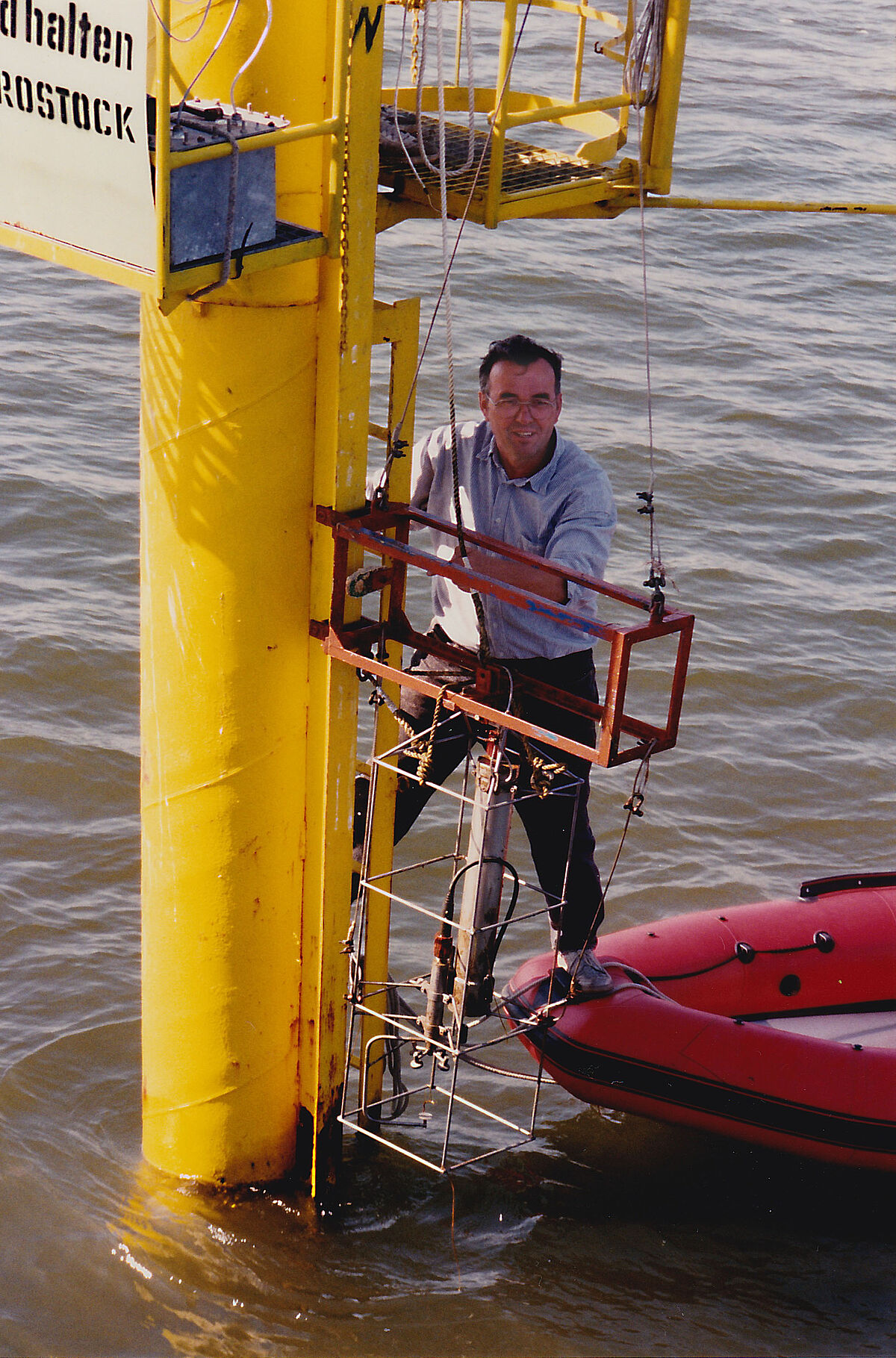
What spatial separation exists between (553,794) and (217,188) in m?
1.86

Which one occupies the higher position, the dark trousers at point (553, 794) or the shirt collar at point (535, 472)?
the shirt collar at point (535, 472)

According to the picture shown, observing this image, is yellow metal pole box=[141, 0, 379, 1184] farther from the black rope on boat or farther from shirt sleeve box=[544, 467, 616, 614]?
the black rope on boat

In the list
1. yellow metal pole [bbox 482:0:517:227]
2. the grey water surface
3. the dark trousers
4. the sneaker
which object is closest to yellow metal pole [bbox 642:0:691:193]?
yellow metal pole [bbox 482:0:517:227]

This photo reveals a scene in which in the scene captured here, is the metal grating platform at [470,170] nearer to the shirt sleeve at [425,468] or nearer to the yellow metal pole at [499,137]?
the yellow metal pole at [499,137]

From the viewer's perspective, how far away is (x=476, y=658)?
3.89m

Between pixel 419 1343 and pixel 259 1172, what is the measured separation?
2.08ft

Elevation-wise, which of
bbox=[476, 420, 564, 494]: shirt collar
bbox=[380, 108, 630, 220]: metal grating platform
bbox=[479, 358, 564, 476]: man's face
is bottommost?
bbox=[476, 420, 564, 494]: shirt collar

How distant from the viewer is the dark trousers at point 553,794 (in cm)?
427

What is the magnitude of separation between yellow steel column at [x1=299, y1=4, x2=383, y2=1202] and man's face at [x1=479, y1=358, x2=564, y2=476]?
1.63ft

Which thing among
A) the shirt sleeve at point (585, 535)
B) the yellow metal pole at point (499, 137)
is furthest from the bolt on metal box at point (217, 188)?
the shirt sleeve at point (585, 535)

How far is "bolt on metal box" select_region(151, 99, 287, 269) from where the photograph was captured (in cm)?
304

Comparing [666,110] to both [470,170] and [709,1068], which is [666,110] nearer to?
[470,170]

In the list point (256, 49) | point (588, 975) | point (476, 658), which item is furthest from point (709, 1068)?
point (256, 49)

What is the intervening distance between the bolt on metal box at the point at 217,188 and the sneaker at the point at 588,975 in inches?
102
